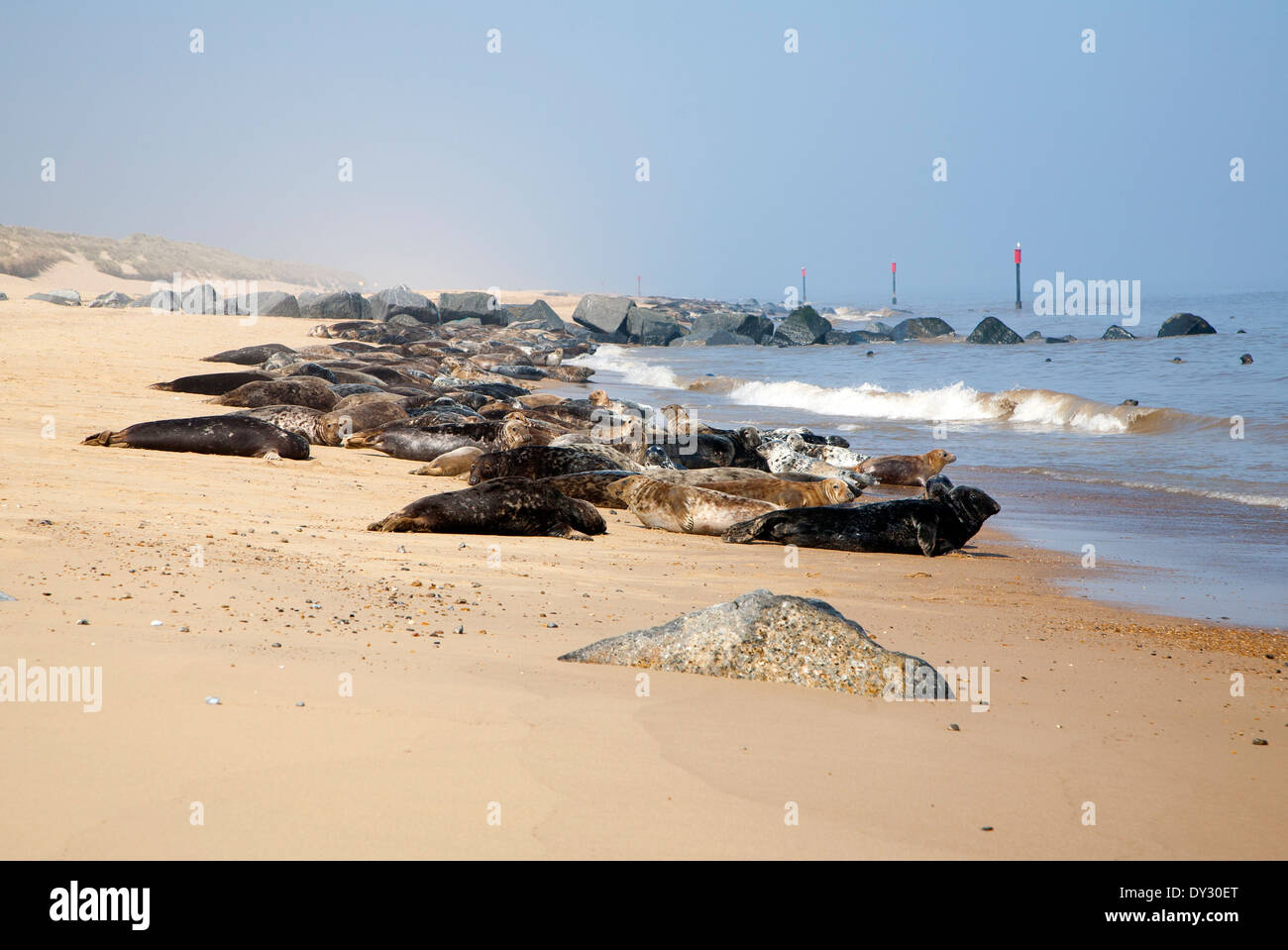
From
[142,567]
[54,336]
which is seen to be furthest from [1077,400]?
A: [54,336]

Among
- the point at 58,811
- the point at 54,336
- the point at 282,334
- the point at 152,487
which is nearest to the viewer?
the point at 58,811

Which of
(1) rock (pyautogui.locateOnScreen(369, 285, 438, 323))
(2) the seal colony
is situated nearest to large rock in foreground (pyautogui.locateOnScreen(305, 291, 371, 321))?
(1) rock (pyautogui.locateOnScreen(369, 285, 438, 323))

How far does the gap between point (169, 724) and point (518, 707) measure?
0.90 meters

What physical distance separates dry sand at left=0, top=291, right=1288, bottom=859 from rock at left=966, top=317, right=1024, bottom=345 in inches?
1282

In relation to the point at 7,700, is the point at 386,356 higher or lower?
higher

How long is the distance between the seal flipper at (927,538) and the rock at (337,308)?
37341 mm

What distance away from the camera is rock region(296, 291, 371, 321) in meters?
41.3

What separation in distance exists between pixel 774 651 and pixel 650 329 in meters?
41.0

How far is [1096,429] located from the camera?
51.4 feet

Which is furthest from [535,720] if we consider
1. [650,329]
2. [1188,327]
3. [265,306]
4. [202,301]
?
[202,301]

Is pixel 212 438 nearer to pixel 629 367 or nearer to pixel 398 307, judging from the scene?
pixel 629 367

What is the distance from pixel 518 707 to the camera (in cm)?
293

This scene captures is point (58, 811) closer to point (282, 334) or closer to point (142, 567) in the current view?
point (142, 567)

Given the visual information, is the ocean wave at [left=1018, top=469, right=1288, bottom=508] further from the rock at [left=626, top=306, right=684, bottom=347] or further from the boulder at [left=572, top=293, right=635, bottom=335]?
the boulder at [left=572, top=293, right=635, bottom=335]
